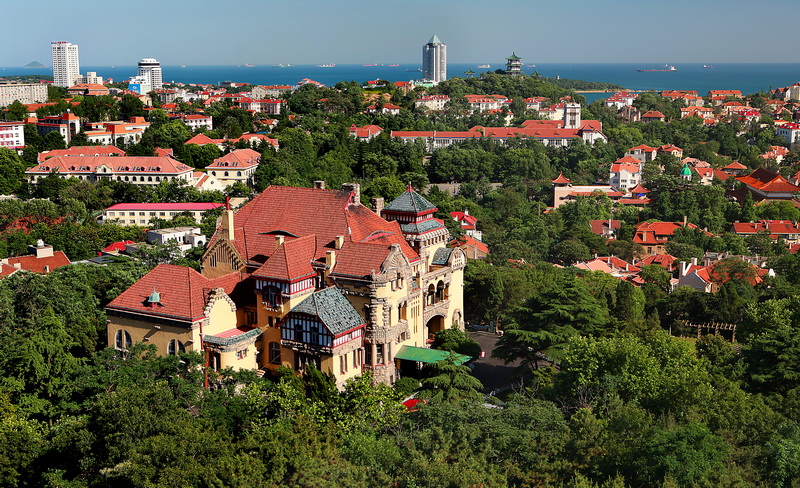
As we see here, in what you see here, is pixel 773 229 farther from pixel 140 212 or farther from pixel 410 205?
pixel 140 212

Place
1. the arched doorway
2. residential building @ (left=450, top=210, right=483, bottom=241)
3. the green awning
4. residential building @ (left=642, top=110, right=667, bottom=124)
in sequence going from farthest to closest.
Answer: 1. residential building @ (left=642, top=110, right=667, bottom=124)
2. residential building @ (left=450, top=210, right=483, bottom=241)
3. the arched doorway
4. the green awning

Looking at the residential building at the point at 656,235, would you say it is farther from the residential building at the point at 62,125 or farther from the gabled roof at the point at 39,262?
the residential building at the point at 62,125

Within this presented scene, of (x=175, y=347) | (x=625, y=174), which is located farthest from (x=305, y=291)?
(x=625, y=174)

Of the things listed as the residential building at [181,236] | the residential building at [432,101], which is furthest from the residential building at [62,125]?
the residential building at [432,101]

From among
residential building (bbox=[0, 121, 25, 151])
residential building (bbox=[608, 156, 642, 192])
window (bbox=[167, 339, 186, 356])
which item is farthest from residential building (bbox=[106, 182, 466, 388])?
residential building (bbox=[608, 156, 642, 192])

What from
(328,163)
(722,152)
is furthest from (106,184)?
(722,152)

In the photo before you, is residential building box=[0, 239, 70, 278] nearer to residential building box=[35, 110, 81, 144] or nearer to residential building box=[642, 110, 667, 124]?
residential building box=[35, 110, 81, 144]
